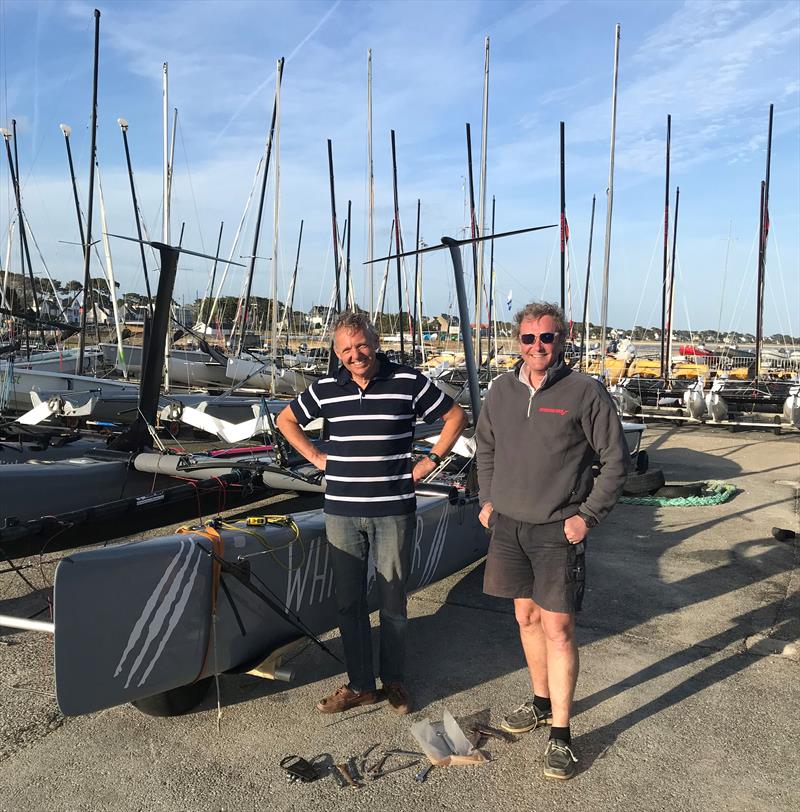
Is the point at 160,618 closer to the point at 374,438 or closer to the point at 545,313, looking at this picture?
the point at 374,438

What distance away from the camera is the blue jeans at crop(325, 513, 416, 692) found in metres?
3.10

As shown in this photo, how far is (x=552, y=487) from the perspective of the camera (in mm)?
2713

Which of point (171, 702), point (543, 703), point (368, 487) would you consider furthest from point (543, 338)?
point (171, 702)

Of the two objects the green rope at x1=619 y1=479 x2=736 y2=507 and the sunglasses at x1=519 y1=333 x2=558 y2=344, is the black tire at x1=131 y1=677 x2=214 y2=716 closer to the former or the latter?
the sunglasses at x1=519 y1=333 x2=558 y2=344

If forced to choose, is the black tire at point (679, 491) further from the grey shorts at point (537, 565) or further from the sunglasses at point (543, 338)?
the sunglasses at point (543, 338)

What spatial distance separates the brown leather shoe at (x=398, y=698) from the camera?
313 centimetres

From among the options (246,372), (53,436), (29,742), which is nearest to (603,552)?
(29,742)

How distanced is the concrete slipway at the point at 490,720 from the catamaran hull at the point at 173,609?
28cm

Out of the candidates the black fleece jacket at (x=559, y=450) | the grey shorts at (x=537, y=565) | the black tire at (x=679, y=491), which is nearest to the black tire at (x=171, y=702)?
the grey shorts at (x=537, y=565)

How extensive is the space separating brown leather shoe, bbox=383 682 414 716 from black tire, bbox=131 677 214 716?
0.82 meters

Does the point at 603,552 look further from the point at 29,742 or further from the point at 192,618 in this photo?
the point at 29,742

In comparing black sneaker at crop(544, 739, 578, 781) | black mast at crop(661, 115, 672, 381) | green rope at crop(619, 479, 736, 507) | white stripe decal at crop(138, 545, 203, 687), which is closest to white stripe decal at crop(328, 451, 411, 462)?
white stripe decal at crop(138, 545, 203, 687)

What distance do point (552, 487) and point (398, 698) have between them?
1.24 m

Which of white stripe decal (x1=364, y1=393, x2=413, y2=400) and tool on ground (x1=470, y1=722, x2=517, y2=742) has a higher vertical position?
white stripe decal (x1=364, y1=393, x2=413, y2=400)
